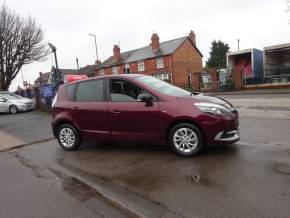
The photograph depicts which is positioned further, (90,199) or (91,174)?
(91,174)

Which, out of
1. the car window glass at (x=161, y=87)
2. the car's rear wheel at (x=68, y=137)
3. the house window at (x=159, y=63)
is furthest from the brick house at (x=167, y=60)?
the car window glass at (x=161, y=87)

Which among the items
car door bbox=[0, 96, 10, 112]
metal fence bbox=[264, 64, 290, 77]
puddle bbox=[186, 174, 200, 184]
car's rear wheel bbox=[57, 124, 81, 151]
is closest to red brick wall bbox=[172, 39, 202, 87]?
metal fence bbox=[264, 64, 290, 77]

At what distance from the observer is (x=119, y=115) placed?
6.54 meters

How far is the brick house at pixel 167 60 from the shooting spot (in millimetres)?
45125

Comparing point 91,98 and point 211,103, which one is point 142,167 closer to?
point 211,103

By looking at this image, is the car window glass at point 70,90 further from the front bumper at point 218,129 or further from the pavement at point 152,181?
the front bumper at point 218,129

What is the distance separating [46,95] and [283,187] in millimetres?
15084

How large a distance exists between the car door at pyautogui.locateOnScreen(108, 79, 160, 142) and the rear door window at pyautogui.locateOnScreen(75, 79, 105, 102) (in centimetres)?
25

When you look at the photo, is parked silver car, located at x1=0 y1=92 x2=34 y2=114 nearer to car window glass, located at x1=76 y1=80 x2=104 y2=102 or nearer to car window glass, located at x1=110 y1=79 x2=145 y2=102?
car window glass, located at x1=76 y1=80 x2=104 y2=102

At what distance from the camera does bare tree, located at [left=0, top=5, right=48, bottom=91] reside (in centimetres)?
2817

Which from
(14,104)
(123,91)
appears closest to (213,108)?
(123,91)

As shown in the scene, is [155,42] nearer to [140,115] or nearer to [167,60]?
[167,60]

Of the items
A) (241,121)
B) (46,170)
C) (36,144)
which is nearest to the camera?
(46,170)

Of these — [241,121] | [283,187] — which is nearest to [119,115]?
[283,187]
